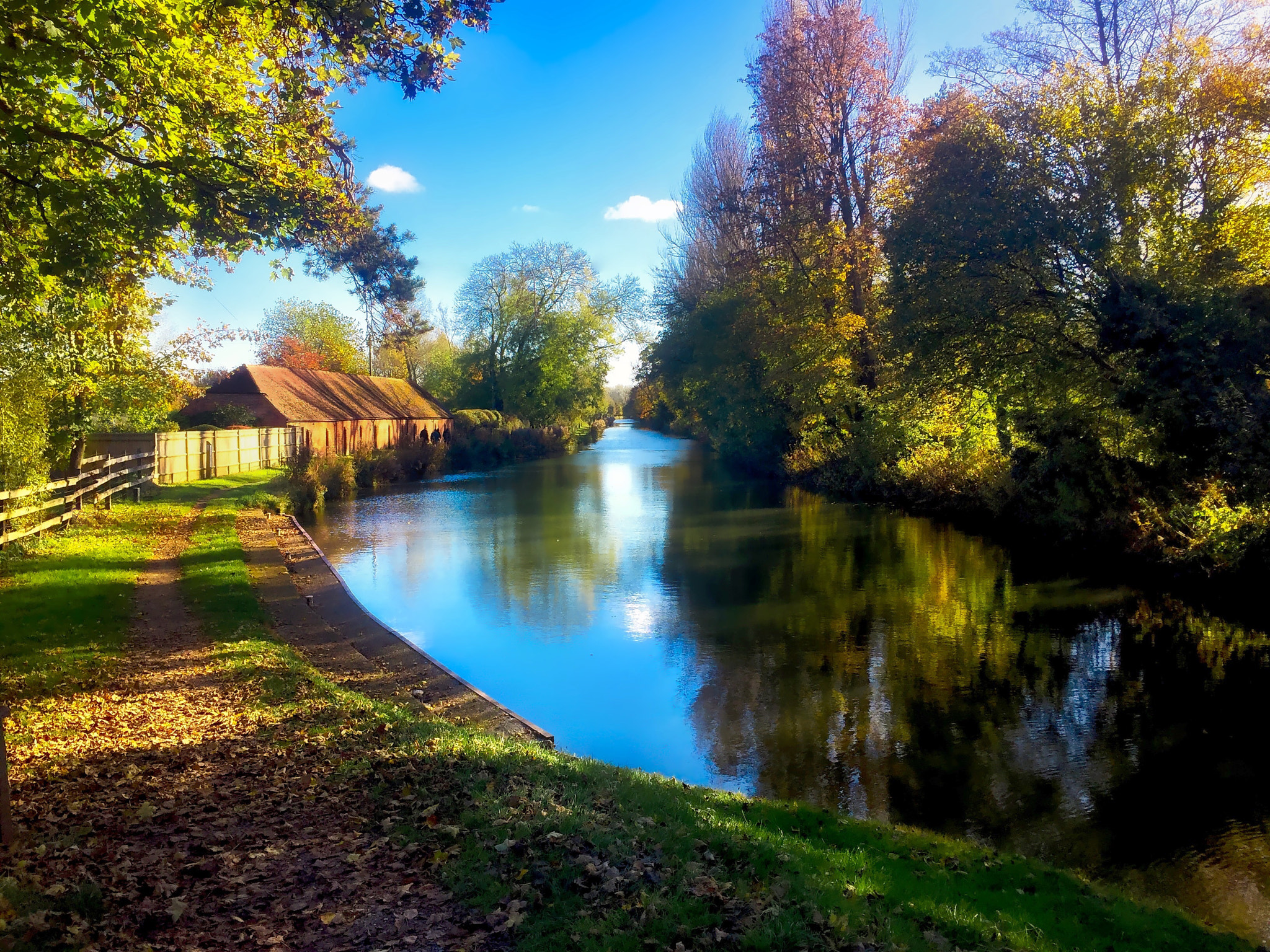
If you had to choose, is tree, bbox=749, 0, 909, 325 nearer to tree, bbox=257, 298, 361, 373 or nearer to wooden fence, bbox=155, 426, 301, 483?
wooden fence, bbox=155, 426, 301, 483

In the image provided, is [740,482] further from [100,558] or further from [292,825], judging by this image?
[292,825]

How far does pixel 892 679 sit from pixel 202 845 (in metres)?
8.56

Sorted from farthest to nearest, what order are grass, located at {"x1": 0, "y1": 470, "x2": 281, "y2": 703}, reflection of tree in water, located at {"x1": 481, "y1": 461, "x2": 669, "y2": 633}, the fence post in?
reflection of tree in water, located at {"x1": 481, "y1": 461, "x2": 669, "y2": 633} → grass, located at {"x1": 0, "y1": 470, "x2": 281, "y2": 703} → the fence post

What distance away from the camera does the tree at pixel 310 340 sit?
70.0 m

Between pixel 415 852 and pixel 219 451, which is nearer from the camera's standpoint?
pixel 415 852

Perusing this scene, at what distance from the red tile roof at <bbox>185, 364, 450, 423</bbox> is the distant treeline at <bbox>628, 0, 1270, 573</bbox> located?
945 inches

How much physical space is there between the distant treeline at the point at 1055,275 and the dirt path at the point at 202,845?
14.1 m

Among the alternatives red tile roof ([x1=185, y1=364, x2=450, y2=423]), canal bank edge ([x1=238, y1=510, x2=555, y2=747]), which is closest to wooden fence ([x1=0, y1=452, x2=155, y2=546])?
canal bank edge ([x1=238, y1=510, x2=555, y2=747])

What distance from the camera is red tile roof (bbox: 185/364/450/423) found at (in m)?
38.2

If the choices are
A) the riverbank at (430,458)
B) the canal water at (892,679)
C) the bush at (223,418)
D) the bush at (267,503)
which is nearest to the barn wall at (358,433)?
the riverbank at (430,458)

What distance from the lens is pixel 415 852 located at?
4734mm

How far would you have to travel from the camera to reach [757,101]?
30484 millimetres

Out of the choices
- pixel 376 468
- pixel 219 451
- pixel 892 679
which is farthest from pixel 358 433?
pixel 892 679

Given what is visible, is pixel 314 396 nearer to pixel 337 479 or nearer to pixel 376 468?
pixel 376 468
